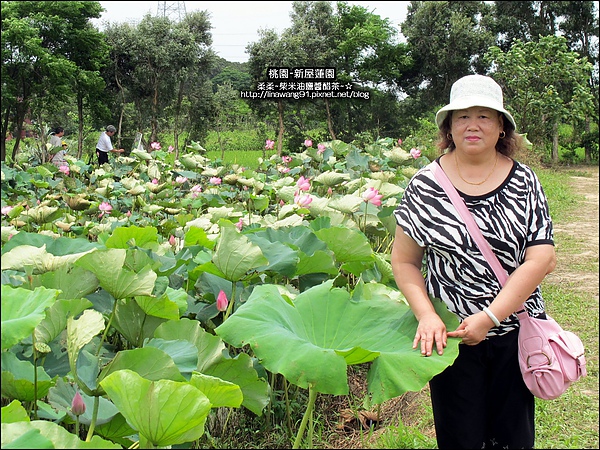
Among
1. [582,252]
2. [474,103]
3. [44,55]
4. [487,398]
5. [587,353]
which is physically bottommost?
[587,353]

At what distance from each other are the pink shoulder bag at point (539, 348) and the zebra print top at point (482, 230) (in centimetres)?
1

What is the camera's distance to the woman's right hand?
1.21 m

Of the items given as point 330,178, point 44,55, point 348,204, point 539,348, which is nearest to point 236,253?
point 539,348

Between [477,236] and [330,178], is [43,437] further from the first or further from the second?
[330,178]

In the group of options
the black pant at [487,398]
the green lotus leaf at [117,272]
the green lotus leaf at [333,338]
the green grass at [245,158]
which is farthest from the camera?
the green grass at [245,158]

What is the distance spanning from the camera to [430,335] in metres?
1.22

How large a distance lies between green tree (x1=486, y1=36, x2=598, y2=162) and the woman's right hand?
1083 cm

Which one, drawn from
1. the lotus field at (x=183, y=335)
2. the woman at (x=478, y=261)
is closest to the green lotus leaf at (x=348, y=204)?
the lotus field at (x=183, y=335)

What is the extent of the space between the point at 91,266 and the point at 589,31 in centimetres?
1650

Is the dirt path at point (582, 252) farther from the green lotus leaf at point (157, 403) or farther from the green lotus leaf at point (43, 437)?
the green lotus leaf at point (43, 437)

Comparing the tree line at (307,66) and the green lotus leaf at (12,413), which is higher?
the tree line at (307,66)

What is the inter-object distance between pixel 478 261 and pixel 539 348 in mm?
216

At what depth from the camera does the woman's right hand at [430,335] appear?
1.21 m

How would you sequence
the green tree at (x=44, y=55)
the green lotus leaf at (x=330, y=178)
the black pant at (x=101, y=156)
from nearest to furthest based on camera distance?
the green lotus leaf at (x=330, y=178) < the black pant at (x=101, y=156) < the green tree at (x=44, y=55)
